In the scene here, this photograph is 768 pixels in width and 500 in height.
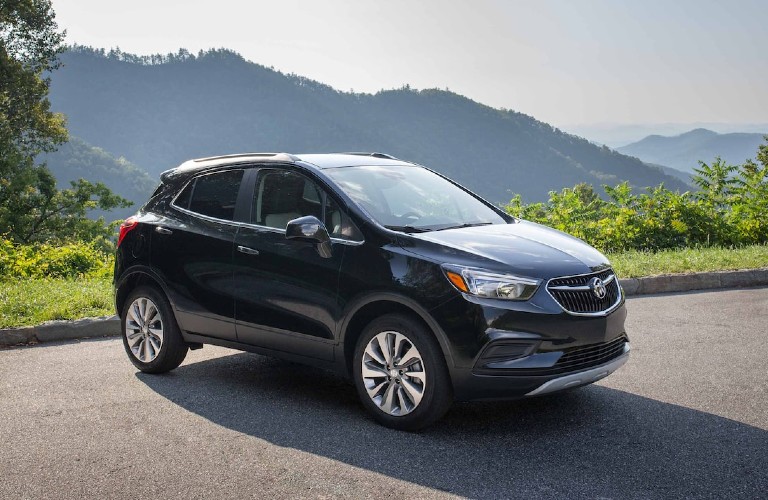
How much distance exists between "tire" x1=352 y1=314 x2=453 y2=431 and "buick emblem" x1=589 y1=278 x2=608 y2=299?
106 cm

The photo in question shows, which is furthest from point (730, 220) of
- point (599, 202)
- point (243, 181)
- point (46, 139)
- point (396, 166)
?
point (46, 139)

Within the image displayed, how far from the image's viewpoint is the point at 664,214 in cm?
1492

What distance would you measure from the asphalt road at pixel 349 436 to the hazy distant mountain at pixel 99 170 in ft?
271

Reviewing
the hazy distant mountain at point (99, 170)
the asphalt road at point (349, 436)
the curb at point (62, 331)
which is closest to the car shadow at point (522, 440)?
the asphalt road at point (349, 436)

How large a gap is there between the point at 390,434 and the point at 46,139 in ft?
123

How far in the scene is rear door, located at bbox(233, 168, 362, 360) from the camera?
5.67 m

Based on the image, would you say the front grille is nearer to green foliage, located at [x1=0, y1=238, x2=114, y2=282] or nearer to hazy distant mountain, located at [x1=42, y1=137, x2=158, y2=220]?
green foliage, located at [x1=0, y1=238, x2=114, y2=282]

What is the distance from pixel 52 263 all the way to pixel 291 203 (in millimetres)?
9361

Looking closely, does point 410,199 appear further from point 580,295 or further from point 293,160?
point 580,295

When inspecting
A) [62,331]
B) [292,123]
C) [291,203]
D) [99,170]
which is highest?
[292,123]

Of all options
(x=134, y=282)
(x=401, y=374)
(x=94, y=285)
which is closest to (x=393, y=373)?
(x=401, y=374)

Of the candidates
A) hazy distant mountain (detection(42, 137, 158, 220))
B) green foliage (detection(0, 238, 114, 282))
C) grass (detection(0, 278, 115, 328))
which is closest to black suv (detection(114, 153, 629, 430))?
grass (detection(0, 278, 115, 328))

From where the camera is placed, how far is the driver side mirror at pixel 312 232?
5590 millimetres

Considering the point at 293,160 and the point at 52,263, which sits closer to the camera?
the point at 293,160
